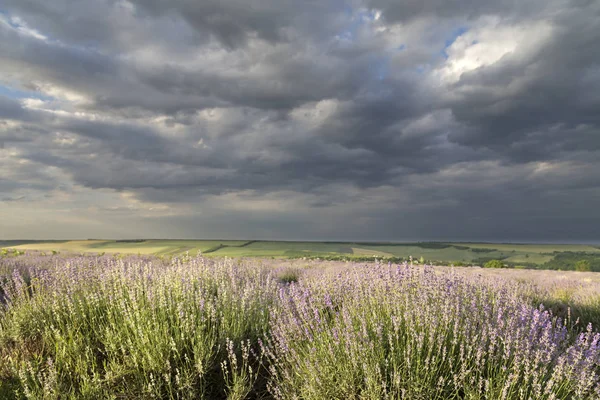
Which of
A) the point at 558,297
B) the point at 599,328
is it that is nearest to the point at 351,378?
the point at 599,328

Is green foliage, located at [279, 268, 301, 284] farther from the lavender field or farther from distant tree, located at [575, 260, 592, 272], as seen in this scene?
distant tree, located at [575, 260, 592, 272]

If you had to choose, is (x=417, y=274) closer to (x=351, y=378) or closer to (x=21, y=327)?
(x=351, y=378)

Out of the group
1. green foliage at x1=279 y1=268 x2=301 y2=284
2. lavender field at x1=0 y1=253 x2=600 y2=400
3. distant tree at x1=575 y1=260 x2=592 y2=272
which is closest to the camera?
lavender field at x1=0 y1=253 x2=600 y2=400

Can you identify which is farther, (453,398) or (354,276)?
(354,276)

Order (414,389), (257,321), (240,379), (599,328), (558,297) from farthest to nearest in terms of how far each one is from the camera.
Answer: (558,297)
(599,328)
(257,321)
(240,379)
(414,389)

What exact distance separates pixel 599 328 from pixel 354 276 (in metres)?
5.14

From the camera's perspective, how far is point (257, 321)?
485cm

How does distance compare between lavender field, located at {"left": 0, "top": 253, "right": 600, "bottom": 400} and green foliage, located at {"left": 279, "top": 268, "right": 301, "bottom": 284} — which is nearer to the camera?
lavender field, located at {"left": 0, "top": 253, "right": 600, "bottom": 400}

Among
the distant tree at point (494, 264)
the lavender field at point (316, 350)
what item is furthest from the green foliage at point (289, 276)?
the distant tree at point (494, 264)

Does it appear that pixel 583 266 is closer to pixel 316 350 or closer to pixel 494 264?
pixel 494 264

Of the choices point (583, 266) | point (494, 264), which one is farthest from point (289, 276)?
point (583, 266)

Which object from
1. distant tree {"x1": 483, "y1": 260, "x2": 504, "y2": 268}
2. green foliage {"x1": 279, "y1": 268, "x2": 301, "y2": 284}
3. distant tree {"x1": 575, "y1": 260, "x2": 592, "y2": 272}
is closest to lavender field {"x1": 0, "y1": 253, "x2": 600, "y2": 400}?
green foliage {"x1": 279, "y1": 268, "x2": 301, "y2": 284}

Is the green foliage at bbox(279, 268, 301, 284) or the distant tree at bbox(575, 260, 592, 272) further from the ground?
the green foliage at bbox(279, 268, 301, 284)

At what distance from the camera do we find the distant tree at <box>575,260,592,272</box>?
15.9 metres
